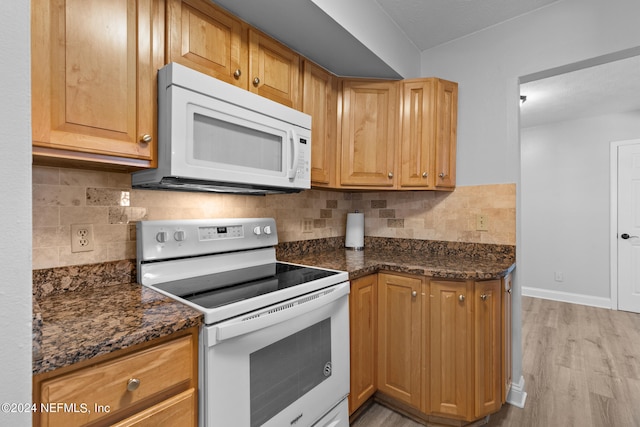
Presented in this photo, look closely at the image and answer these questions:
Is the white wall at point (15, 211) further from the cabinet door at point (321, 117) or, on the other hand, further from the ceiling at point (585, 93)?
the ceiling at point (585, 93)

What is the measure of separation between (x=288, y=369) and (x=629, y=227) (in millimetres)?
4452

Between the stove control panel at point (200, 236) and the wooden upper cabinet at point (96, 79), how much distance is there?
33 centimetres

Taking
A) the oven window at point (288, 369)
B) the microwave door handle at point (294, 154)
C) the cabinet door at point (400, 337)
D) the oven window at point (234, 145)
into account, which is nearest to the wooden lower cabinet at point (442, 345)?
the cabinet door at point (400, 337)

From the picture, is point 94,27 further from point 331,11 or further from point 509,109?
point 509,109

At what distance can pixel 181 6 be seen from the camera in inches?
49.6

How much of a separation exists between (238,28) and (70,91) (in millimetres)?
786

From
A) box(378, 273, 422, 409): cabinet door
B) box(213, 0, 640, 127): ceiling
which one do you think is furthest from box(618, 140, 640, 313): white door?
box(378, 273, 422, 409): cabinet door

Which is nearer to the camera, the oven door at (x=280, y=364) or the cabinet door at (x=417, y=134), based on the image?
the oven door at (x=280, y=364)

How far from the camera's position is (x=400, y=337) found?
1812mm

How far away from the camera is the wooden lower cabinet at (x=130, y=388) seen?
73 cm

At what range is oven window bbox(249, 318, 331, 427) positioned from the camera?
3.76 feet

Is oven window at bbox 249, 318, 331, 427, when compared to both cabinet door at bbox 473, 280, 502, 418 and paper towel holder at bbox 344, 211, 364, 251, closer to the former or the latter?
cabinet door at bbox 473, 280, 502, 418

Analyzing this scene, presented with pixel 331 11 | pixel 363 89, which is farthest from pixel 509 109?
pixel 331 11

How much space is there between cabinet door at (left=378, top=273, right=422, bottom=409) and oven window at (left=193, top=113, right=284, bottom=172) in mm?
946
